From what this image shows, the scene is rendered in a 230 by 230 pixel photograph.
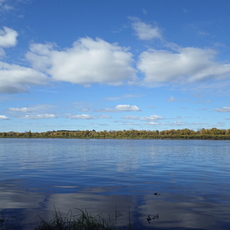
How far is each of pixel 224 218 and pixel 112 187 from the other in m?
7.40

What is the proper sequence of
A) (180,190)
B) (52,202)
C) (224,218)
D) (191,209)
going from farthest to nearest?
(180,190) < (52,202) < (191,209) < (224,218)

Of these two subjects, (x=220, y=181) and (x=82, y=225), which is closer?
(x=82, y=225)

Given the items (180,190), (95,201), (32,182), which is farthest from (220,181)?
(32,182)

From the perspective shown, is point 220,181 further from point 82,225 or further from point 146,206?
point 82,225

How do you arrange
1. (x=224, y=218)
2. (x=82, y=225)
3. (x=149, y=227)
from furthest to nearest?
(x=224, y=218) < (x=149, y=227) < (x=82, y=225)

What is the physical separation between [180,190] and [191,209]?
389 centimetres

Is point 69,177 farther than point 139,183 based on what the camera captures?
Yes

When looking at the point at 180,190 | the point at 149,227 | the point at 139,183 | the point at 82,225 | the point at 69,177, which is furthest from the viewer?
the point at 69,177

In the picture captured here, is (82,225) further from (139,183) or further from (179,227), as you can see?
(139,183)

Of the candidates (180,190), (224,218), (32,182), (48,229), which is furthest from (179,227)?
(32,182)

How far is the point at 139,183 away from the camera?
17.0m

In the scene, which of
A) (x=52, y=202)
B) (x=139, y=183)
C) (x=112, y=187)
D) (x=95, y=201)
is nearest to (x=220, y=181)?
(x=139, y=183)

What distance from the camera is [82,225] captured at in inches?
316

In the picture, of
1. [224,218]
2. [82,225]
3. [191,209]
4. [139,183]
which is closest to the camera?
Result: [82,225]
